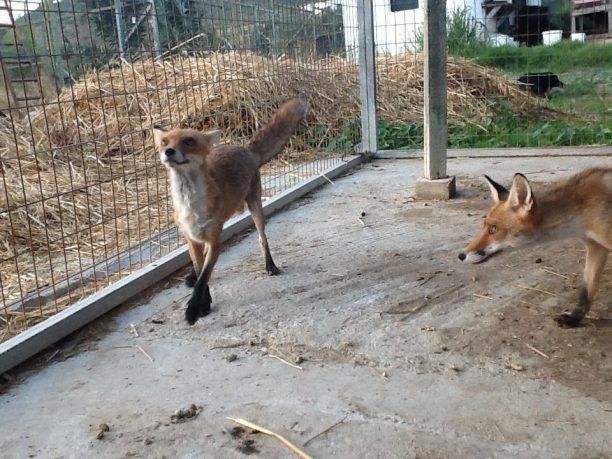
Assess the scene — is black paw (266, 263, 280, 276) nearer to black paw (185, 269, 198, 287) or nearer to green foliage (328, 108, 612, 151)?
black paw (185, 269, 198, 287)

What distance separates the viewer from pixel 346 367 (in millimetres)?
2920

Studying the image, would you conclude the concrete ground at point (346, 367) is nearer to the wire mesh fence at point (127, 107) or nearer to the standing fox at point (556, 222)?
the standing fox at point (556, 222)

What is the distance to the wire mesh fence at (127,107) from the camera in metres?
3.97

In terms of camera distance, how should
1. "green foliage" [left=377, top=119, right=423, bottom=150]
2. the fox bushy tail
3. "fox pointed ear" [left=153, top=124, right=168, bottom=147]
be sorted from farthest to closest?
"green foliage" [left=377, top=119, right=423, bottom=150]
the fox bushy tail
"fox pointed ear" [left=153, top=124, right=168, bottom=147]

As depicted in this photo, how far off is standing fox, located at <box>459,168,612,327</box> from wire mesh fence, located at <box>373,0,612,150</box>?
509 centimetres

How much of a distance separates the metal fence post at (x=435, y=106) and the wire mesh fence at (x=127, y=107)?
5.02ft

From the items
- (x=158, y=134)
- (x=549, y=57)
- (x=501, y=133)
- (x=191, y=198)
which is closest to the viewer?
(x=191, y=198)

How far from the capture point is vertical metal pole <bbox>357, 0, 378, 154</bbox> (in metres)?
7.66

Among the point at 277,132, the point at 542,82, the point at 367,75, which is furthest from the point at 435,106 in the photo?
the point at 542,82

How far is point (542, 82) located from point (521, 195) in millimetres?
7555

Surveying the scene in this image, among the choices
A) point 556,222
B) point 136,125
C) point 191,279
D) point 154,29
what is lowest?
point 191,279

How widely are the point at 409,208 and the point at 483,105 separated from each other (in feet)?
15.7

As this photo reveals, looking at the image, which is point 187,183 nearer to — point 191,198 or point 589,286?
point 191,198

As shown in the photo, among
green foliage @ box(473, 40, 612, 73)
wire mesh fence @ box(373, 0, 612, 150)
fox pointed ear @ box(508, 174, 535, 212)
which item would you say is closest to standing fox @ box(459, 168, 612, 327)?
fox pointed ear @ box(508, 174, 535, 212)
